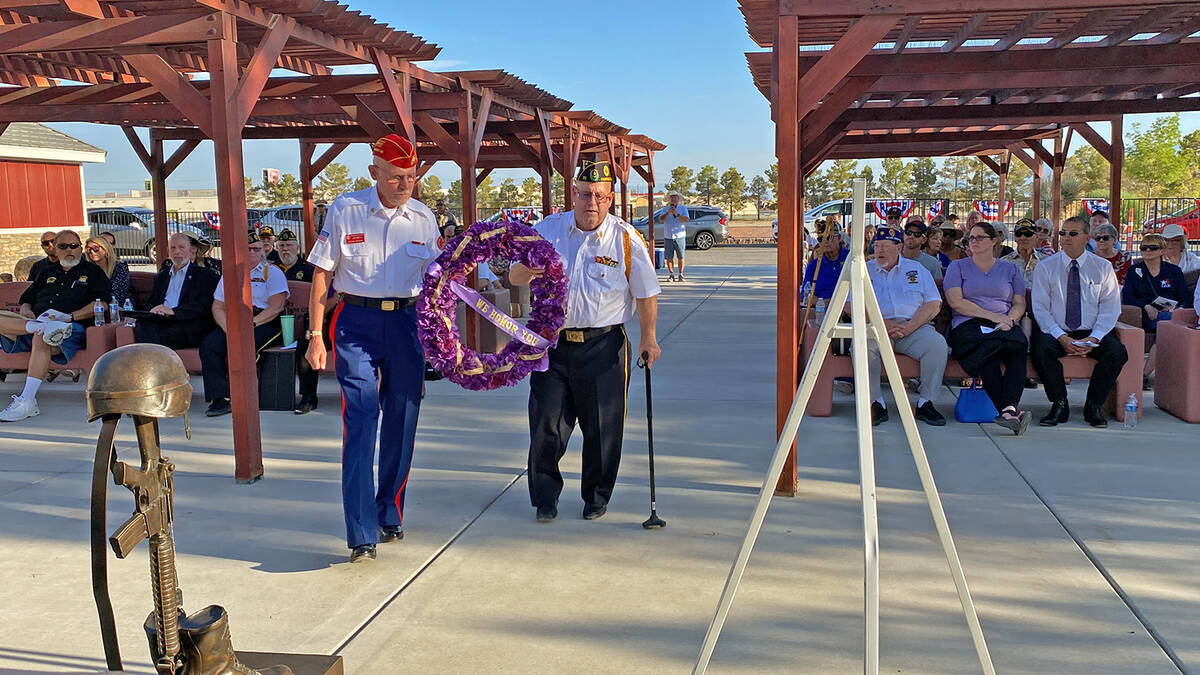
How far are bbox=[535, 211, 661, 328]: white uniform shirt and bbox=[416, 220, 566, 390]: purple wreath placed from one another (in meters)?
0.15

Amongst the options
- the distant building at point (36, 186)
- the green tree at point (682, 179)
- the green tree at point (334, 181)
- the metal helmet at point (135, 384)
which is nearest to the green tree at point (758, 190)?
the green tree at point (682, 179)

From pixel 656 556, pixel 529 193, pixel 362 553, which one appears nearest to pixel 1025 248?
pixel 656 556

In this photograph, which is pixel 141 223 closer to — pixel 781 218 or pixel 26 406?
pixel 26 406

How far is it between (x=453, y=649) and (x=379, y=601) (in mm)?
621

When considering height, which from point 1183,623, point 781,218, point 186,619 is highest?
point 781,218

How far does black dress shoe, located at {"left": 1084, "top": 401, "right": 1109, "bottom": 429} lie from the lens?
24.2ft

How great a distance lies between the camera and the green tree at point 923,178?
55094mm

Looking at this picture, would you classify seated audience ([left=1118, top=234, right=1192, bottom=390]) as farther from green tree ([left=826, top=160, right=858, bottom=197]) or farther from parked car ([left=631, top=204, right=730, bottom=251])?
green tree ([left=826, top=160, right=858, bottom=197])

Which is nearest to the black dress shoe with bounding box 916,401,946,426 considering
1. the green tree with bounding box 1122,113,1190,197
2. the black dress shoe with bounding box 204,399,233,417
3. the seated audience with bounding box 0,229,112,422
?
the black dress shoe with bounding box 204,399,233,417

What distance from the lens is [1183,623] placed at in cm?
390

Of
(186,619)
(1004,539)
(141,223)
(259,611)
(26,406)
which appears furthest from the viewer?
(141,223)

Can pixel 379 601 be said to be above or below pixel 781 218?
below

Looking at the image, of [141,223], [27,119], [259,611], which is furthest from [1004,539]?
[141,223]

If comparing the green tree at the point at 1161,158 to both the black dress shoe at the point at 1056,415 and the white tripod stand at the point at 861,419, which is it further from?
the white tripod stand at the point at 861,419
